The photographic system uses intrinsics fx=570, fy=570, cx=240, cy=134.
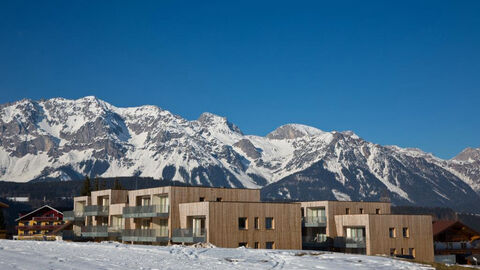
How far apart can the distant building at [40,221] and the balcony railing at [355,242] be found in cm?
9022

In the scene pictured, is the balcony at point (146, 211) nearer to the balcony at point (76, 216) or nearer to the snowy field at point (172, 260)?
the balcony at point (76, 216)

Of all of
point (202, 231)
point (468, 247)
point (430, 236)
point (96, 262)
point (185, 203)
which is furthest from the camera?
point (468, 247)

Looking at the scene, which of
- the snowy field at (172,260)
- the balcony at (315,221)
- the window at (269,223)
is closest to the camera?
the snowy field at (172,260)

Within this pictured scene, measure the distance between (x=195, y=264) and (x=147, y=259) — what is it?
3.25 meters

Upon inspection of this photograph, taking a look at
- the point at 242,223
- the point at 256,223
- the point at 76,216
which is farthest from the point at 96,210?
the point at 256,223

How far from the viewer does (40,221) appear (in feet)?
474

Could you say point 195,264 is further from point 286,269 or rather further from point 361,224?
point 361,224

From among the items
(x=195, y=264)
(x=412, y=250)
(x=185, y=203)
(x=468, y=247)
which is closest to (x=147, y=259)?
(x=195, y=264)

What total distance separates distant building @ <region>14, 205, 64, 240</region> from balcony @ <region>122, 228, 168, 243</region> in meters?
76.6

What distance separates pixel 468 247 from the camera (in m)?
83.6

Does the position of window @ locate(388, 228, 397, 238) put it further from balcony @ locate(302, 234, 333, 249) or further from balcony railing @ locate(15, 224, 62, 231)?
balcony railing @ locate(15, 224, 62, 231)

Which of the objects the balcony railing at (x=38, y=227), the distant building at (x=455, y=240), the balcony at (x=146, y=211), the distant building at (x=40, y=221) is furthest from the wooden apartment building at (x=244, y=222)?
the distant building at (x=40, y=221)

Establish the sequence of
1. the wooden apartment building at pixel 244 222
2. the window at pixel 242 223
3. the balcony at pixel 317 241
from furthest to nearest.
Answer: the balcony at pixel 317 241
the window at pixel 242 223
the wooden apartment building at pixel 244 222

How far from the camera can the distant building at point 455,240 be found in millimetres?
82062
